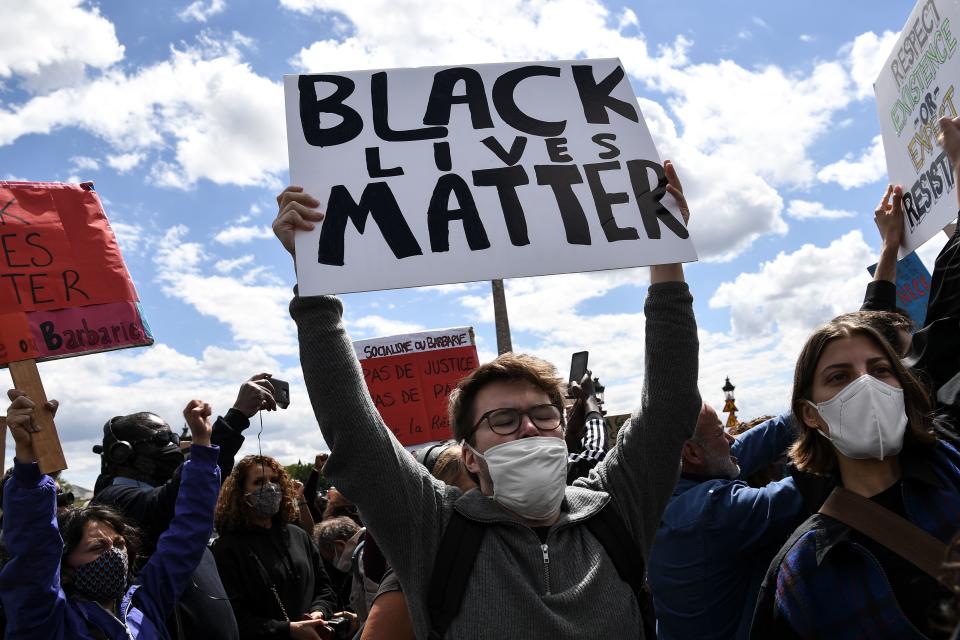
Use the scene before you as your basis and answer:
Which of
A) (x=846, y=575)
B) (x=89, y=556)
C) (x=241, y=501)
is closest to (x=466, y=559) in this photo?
(x=846, y=575)

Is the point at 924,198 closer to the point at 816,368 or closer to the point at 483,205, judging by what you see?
the point at 816,368

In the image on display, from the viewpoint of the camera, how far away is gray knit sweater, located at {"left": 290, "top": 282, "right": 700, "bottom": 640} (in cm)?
201

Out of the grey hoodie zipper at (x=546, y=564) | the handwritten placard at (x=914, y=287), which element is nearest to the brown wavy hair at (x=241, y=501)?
the grey hoodie zipper at (x=546, y=564)

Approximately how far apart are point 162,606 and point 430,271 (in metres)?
2.15

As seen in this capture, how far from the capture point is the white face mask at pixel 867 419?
7.83 feet

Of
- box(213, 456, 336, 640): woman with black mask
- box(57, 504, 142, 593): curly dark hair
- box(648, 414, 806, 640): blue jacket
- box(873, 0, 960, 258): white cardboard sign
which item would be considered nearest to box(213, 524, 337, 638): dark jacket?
box(213, 456, 336, 640): woman with black mask

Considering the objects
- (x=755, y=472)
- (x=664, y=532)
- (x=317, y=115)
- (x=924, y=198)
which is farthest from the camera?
(x=755, y=472)

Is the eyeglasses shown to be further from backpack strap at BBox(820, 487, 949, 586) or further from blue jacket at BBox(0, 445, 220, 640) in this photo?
blue jacket at BBox(0, 445, 220, 640)

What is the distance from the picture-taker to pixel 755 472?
3.94m

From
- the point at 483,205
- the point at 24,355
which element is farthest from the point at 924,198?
the point at 24,355

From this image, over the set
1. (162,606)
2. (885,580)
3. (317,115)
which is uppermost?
(317,115)

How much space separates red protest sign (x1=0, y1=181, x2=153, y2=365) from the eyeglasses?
2.53 m

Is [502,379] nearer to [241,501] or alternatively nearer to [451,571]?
[451,571]

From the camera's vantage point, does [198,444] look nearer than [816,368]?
No
